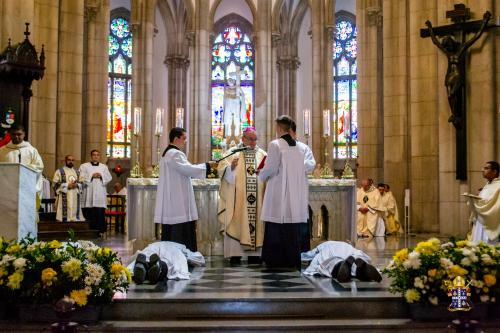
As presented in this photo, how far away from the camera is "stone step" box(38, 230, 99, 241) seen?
15.1m

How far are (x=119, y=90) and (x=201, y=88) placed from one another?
8.07m

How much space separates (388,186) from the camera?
773 inches

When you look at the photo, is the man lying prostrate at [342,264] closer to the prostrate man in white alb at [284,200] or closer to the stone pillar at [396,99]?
the prostrate man in white alb at [284,200]

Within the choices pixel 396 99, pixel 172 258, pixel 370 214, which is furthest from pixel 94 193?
pixel 172 258

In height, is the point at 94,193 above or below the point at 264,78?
below

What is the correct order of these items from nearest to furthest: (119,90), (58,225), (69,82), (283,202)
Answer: (283,202) → (58,225) → (69,82) → (119,90)

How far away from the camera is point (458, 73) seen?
45.8ft

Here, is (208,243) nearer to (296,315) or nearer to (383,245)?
(383,245)

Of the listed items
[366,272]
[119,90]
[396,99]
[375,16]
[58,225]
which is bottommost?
[366,272]

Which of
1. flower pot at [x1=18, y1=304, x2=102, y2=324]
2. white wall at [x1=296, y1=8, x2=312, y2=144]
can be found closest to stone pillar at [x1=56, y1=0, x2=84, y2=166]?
flower pot at [x1=18, y1=304, x2=102, y2=324]

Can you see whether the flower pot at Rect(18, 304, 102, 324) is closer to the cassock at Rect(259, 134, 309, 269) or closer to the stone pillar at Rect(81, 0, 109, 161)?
the cassock at Rect(259, 134, 309, 269)

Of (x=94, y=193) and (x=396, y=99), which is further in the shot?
(x=396, y=99)

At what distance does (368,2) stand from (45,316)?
64.4 ft

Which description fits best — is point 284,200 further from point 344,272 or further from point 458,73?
point 458,73
